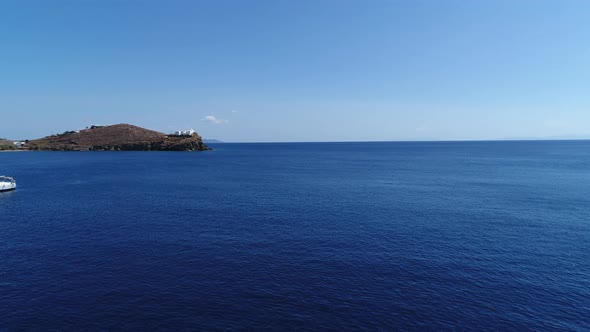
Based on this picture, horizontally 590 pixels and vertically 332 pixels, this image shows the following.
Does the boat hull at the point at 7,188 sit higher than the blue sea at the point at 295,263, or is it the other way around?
the boat hull at the point at 7,188

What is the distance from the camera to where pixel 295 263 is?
53531 mm

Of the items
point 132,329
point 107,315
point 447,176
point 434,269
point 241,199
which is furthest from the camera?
point 447,176

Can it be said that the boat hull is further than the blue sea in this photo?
Yes

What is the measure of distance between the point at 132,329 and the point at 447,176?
499ft

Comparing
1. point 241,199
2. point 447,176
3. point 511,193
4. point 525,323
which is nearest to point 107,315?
point 525,323

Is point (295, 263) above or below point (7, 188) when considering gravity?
below

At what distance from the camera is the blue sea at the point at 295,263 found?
3906 centimetres

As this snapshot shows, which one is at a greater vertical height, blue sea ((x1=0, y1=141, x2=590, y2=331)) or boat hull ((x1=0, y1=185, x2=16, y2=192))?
boat hull ((x1=0, y1=185, x2=16, y2=192))

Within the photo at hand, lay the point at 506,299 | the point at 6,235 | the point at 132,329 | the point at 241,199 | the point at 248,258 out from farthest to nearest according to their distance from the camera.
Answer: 1. the point at 241,199
2. the point at 6,235
3. the point at 248,258
4. the point at 506,299
5. the point at 132,329

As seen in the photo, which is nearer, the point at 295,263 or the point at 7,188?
the point at 295,263

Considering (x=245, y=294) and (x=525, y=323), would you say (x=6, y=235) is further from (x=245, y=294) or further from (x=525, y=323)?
(x=525, y=323)

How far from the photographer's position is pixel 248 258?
181 ft

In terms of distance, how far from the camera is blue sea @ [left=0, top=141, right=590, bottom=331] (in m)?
39.1

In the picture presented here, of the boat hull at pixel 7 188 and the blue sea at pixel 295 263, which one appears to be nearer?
the blue sea at pixel 295 263
